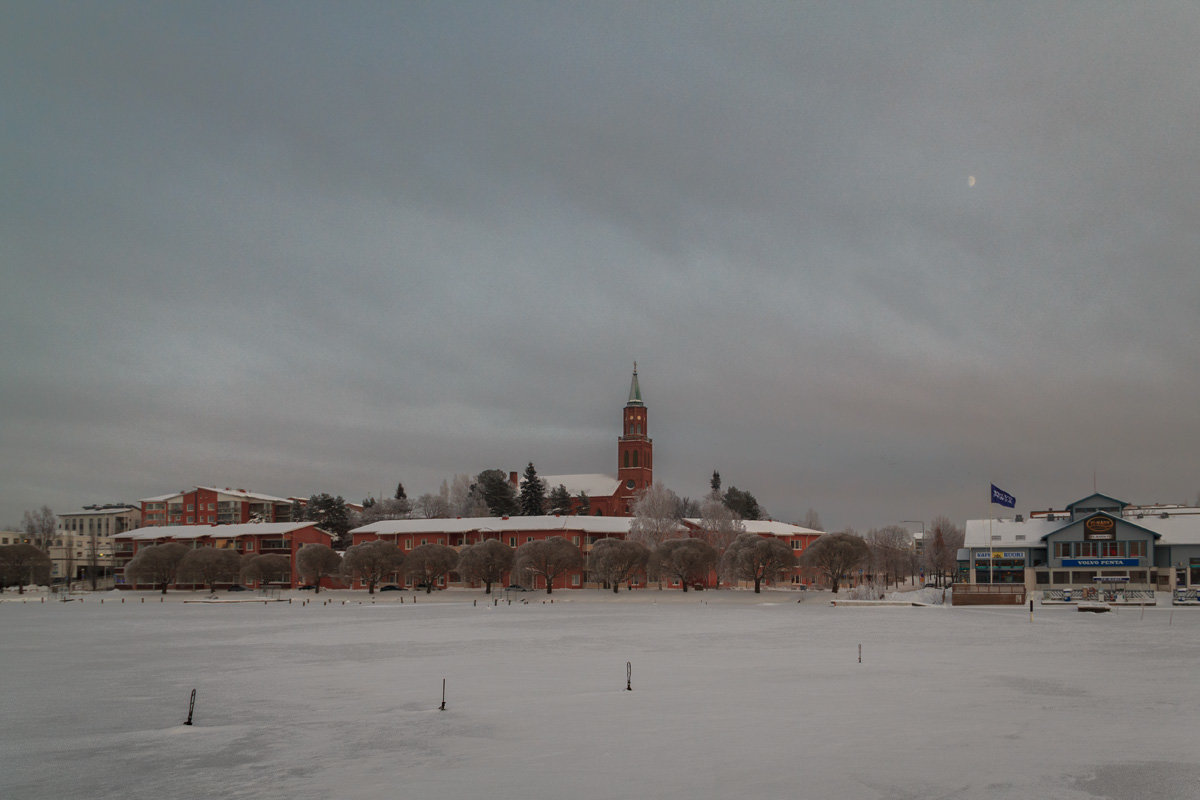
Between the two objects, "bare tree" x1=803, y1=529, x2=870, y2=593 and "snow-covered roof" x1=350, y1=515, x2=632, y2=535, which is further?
"snow-covered roof" x1=350, y1=515, x2=632, y2=535

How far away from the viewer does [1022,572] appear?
112m

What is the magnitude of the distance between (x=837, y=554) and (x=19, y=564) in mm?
114106

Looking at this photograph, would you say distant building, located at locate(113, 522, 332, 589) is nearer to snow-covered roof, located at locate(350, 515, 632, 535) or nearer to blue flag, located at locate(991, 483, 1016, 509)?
snow-covered roof, located at locate(350, 515, 632, 535)

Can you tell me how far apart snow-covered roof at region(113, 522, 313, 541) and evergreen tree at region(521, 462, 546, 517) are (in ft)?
128

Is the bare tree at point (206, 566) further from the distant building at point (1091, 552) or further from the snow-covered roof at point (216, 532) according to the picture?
the distant building at point (1091, 552)

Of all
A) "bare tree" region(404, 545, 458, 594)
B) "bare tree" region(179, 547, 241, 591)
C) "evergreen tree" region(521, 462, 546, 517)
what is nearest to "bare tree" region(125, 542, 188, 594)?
"bare tree" region(179, 547, 241, 591)

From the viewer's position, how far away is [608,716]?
26578 millimetres

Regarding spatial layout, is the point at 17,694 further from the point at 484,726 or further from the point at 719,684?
the point at 719,684

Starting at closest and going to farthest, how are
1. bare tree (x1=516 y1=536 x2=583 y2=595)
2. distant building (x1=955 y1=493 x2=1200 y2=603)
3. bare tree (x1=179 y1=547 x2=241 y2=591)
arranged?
distant building (x1=955 y1=493 x2=1200 y2=603)
bare tree (x1=516 y1=536 x2=583 y2=595)
bare tree (x1=179 y1=547 x2=241 y2=591)

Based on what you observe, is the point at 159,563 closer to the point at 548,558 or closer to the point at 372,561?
the point at 372,561

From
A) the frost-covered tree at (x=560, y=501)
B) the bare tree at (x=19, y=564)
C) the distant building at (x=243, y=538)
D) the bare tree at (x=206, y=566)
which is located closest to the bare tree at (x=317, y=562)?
the bare tree at (x=206, y=566)

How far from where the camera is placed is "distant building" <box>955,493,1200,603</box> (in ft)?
343

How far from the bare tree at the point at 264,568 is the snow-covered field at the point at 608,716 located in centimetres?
8461

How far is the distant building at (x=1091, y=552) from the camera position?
105 m
